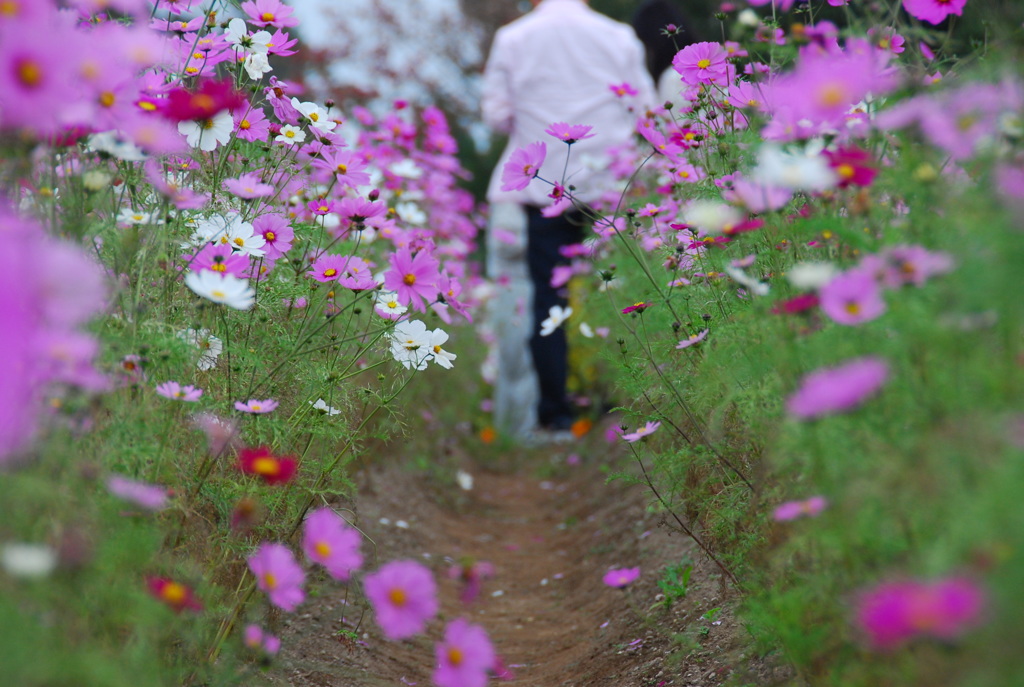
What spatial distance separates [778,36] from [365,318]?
1271mm

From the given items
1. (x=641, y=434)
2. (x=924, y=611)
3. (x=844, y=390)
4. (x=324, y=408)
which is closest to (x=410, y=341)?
(x=324, y=408)

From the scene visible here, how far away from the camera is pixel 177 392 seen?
4.37ft

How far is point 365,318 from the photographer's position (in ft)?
8.36

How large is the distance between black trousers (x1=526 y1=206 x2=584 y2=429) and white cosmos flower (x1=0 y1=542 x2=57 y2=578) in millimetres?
3235

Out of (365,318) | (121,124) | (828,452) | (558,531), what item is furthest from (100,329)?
(558,531)

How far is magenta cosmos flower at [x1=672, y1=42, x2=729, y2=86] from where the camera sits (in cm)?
184

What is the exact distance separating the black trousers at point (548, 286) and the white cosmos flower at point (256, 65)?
7.33 ft

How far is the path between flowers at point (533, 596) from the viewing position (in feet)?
6.23

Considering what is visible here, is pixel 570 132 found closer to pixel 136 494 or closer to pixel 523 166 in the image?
pixel 523 166

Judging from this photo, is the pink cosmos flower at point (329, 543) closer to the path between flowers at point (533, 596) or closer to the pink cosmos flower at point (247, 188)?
the path between flowers at point (533, 596)

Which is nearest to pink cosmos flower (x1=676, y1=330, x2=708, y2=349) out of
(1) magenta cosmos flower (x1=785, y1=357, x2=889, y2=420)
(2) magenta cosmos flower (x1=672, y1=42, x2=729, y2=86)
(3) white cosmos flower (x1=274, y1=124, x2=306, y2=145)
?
(2) magenta cosmos flower (x1=672, y1=42, x2=729, y2=86)

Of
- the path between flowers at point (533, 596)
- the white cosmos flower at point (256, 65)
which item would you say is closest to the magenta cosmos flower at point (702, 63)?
the white cosmos flower at point (256, 65)

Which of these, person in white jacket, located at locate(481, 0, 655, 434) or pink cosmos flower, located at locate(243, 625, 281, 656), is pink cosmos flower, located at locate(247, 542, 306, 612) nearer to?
pink cosmos flower, located at locate(243, 625, 281, 656)

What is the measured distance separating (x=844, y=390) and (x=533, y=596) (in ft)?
6.19
